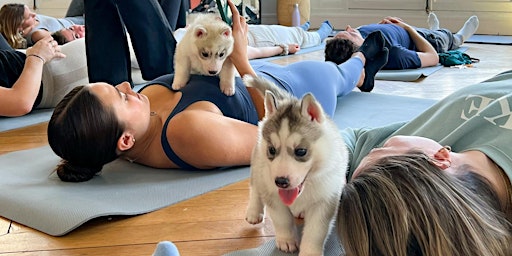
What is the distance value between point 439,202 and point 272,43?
3.52 m

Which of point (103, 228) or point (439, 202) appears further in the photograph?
point (103, 228)

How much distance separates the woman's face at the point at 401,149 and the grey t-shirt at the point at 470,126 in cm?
12

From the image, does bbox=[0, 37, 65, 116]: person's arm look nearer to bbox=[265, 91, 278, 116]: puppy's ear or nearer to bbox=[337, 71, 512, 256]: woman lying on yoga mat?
bbox=[265, 91, 278, 116]: puppy's ear

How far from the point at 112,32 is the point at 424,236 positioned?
188cm

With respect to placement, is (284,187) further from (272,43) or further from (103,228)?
(272,43)

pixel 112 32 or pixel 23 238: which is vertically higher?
pixel 112 32

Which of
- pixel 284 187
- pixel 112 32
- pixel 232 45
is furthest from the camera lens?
pixel 112 32

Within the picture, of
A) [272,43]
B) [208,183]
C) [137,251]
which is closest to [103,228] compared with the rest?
[137,251]

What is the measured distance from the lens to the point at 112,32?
246 cm

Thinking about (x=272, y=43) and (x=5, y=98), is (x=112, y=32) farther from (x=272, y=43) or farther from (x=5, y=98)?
(x=272, y=43)

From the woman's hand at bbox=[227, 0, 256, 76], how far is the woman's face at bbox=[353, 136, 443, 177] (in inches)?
36.2

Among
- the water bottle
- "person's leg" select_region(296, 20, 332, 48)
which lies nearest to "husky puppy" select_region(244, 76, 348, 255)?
"person's leg" select_region(296, 20, 332, 48)

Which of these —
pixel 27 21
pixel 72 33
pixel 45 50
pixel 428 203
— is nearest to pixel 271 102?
pixel 428 203

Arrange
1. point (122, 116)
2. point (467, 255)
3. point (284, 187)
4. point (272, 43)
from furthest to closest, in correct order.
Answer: point (272, 43) → point (122, 116) → point (284, 187) → point (467, 255)
